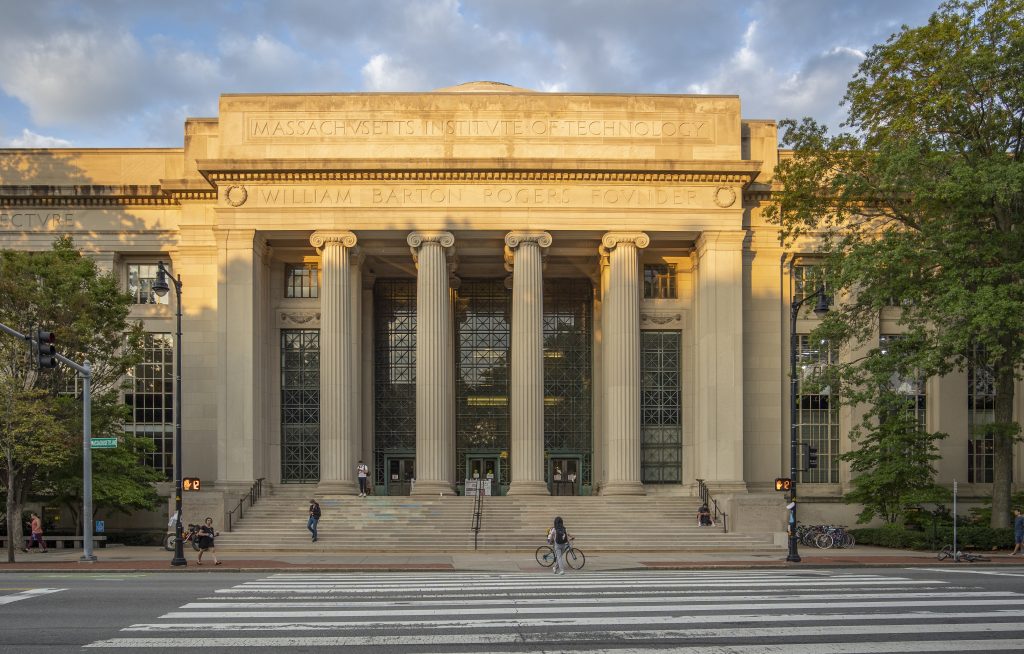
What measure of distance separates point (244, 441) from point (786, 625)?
32183 millimetres

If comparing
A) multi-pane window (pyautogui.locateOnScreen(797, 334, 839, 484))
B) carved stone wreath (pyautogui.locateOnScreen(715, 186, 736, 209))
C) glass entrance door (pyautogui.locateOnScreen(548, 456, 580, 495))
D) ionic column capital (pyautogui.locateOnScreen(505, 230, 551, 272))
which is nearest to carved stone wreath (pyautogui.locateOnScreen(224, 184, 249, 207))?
ionic column capital (pyautogui.locateOnScreen(505, 230, 551, 272))

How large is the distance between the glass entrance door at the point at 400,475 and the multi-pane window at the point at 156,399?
10366 mm

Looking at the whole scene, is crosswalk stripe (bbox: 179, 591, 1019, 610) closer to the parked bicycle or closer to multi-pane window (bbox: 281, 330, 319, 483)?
the parked bicycle

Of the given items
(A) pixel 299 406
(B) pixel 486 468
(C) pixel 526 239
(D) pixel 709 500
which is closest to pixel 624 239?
(C) pixel 526 239

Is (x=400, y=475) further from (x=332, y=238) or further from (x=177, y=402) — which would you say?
(x=177, y=402)

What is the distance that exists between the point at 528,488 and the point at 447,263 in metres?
10.7

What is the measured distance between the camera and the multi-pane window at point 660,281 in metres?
49.5

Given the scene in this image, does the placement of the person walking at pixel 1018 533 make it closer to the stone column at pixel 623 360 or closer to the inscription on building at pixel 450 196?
the stone column at pixel 623 360

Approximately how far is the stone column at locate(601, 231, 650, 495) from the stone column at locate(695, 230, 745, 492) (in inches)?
118

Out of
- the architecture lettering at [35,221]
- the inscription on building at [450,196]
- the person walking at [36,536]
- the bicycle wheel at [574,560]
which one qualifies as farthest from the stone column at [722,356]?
the architecture lettering at [35,221]

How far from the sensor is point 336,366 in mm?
44281

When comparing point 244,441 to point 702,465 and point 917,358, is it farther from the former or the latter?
point 917,358

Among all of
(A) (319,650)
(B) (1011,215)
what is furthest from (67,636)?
(B) (1011,215)

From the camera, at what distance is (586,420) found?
51.8 metres
